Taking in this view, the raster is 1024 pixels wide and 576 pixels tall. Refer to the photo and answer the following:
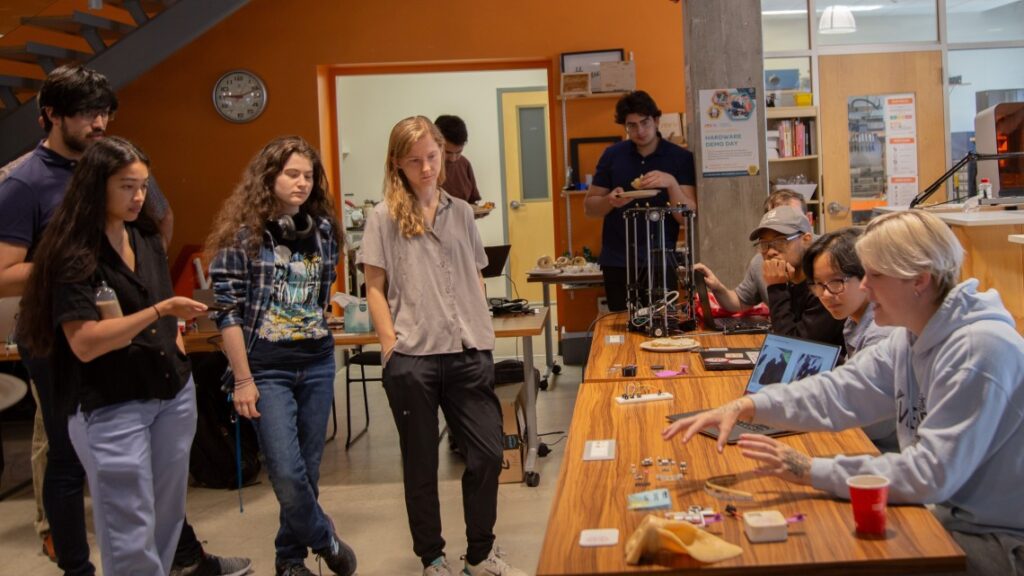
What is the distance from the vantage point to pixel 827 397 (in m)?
2.40

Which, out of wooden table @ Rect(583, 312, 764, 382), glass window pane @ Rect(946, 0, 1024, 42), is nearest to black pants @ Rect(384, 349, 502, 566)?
wooden table @ Rect(583, 312, 764, 382)

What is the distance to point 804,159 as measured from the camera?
29.1 ft

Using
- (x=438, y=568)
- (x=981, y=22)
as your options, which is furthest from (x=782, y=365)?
(x=981, y=22)

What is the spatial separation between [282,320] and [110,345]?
2.36 ft

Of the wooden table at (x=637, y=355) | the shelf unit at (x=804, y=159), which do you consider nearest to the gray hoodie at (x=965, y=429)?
the wooden table at (x=637, y=355)

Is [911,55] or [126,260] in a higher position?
[911,55]

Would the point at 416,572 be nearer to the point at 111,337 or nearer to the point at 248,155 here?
the point at 111,337

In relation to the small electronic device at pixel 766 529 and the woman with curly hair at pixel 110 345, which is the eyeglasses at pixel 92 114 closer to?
the woman with curly hair at pixel 110 345

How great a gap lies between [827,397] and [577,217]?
6150mm

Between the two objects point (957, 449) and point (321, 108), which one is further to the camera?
point (321, 108)

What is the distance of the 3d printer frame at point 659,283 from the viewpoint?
168 inches

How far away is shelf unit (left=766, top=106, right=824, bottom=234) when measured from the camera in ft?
28.3

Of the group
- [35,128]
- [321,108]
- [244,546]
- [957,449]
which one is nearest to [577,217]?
[321,108]

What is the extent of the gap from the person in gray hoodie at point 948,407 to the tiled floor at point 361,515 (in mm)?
1894
